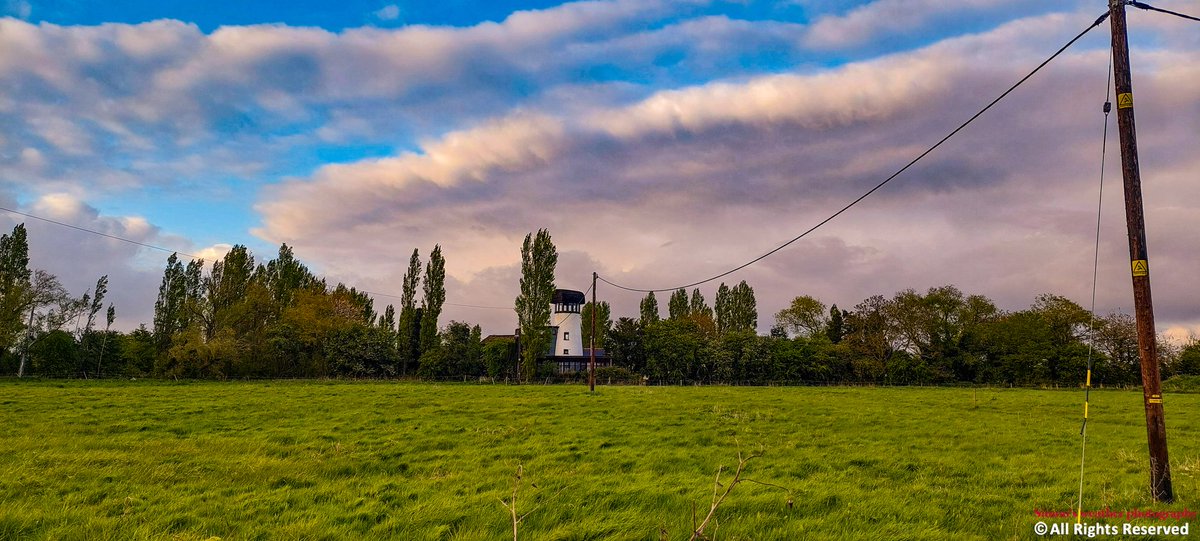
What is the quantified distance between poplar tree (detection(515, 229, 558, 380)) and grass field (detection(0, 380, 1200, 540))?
41501 mm

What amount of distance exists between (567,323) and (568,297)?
4.08 meters

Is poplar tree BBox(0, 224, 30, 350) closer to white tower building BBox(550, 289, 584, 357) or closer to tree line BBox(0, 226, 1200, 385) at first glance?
tree line BBox(0, 226, 1200, 385)

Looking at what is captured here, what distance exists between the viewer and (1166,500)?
10508 mm

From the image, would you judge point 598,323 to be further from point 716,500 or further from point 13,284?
point 716,500

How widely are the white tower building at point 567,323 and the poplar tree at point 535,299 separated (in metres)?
16.0

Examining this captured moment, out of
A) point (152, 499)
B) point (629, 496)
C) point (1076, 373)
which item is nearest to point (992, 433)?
point (629, 496)

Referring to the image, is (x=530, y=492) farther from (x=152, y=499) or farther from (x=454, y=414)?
(x=454, y=414)

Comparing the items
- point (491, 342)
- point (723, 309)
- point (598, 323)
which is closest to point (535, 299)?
point (491, 342)

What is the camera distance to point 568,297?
89.8 m

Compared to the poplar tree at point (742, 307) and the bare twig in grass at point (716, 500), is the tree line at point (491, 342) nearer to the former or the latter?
the poplar tree at point (742, 307)

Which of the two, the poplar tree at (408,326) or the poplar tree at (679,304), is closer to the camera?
the poplar tree at (408,326)

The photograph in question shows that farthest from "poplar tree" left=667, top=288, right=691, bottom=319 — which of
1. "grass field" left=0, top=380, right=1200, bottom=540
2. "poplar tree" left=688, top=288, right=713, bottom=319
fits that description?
"grass field" left=0, top=380, right=1200, bottom=540

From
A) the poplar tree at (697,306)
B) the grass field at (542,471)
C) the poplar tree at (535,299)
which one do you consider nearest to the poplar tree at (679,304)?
the poplar tree at (697,306)

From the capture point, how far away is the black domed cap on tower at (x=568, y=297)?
89.4m
